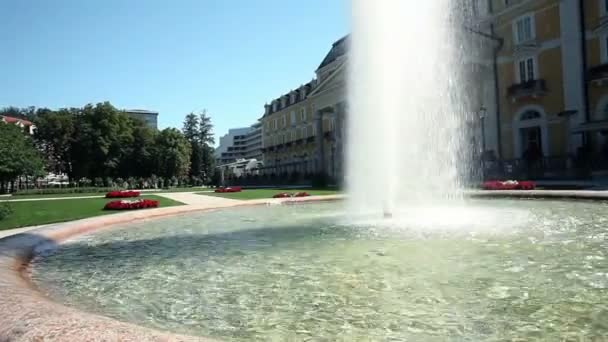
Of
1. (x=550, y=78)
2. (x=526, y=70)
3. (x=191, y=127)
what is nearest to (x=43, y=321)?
(x=550, y=78)

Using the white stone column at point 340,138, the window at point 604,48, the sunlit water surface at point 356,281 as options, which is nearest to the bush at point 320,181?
the white stone column at point 340,138

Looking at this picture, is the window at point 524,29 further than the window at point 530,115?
Yes

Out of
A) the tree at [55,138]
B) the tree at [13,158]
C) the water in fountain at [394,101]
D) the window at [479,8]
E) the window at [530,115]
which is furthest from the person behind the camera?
the tree at [55,138]

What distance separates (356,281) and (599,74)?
32.0 meters

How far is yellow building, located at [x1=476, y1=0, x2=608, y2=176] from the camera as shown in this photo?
31.0m

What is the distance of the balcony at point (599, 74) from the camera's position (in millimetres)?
30156

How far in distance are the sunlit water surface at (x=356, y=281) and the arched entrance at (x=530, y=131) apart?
27156mm

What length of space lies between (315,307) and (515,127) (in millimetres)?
36527

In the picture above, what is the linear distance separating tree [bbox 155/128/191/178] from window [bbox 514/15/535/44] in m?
59.2

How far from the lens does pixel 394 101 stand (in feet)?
53.2

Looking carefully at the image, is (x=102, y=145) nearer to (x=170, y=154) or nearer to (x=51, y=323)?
(x=170, y=154)

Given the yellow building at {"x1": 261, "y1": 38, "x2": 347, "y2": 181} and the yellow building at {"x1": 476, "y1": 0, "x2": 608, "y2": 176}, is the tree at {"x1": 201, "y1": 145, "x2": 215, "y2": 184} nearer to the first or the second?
the yellow building at {"x1": 261, "y1": 38, "x2": 347, "y2": 181}

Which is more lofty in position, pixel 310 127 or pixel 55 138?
pixel 310 127

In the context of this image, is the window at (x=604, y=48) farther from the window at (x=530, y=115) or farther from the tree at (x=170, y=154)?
the tree at (x=170, y=154)
